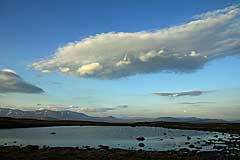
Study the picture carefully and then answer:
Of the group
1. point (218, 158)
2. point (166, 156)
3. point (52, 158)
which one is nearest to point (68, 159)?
A: point (52, 158)

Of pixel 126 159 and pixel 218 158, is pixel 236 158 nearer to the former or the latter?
pixel 218 158

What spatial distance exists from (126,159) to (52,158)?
8970 millimetres

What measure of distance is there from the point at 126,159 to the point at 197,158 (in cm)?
858

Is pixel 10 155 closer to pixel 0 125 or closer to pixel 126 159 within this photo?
pixel 126 159

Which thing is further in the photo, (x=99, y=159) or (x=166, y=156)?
(x=166, y=156)

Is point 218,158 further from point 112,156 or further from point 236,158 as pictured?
point 112,156

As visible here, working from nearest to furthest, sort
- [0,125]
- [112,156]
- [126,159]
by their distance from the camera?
1. [126,159]
2. [112,156]
3. [0,125]

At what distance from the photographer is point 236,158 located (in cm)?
4066

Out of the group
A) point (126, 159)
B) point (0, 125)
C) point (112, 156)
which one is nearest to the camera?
point (126, 159)

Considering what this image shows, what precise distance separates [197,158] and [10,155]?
76.9 feet

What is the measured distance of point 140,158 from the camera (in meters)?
40.2

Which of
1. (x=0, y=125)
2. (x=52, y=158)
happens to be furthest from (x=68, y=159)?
(x=0, y=125)

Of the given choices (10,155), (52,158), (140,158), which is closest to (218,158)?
(140,158)

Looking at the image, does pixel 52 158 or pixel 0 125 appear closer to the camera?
pixel 52 158
